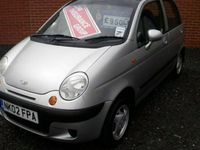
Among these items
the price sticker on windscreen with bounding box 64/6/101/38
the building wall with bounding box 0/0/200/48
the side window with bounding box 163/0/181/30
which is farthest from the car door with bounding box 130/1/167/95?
the building wall with bounding box 0/0/200/48

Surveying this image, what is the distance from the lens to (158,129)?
391 cm

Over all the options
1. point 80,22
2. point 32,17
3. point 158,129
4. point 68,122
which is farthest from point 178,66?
point 32,17

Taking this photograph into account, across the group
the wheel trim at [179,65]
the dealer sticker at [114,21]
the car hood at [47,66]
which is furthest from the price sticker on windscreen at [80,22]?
the wheel trim at [179,65]

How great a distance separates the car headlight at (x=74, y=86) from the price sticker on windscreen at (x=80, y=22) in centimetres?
82

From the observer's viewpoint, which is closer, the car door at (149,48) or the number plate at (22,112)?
the number plate at (22,112)

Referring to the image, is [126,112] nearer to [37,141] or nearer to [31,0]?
[37,141]

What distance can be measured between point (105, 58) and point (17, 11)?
5.10 metres

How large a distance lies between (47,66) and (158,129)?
65.2 inches

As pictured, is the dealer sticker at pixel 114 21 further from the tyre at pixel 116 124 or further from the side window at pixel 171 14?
the side window at pixel 171 14

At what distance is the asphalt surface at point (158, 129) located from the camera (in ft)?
11.6

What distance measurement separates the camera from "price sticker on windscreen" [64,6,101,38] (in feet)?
12.3

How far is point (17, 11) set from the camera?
301 inches

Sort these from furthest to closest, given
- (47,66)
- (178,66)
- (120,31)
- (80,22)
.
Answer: (178,66), (80,22), (120,31), (47,66)

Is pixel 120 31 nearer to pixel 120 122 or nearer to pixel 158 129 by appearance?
pixel 120 122
